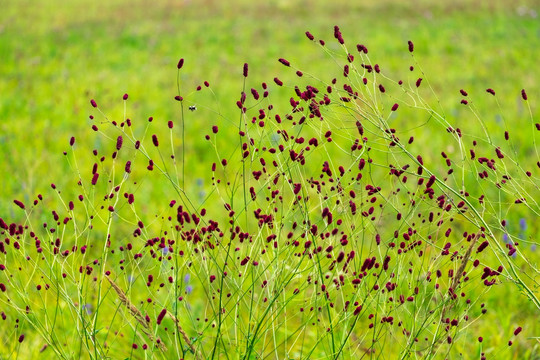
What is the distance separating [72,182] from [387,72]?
218 inches

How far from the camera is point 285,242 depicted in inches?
87.0

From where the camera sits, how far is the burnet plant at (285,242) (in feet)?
6.32

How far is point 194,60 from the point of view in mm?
9805

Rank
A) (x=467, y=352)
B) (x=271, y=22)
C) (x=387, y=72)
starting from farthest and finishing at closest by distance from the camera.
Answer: (x=271, y=22)
(x=387, y=72)
(x=467, y=352)

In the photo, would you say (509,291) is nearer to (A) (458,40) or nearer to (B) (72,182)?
(B) (72,182)

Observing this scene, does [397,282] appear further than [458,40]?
No

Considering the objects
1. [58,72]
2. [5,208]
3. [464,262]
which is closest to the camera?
[464,262]

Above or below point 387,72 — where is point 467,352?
below

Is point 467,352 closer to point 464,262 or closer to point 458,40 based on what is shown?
point 464,262

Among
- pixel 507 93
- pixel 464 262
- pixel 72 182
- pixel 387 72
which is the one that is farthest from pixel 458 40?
pixel 464 262

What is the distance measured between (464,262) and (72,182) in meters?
3.52

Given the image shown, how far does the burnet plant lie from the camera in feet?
6.32

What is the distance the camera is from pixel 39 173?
473 cm

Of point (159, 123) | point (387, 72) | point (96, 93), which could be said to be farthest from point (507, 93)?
point (96, 93)
